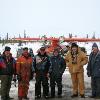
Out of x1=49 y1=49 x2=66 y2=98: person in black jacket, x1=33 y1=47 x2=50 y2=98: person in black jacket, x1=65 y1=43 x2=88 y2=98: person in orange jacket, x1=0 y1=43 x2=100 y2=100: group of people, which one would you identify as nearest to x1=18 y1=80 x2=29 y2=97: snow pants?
x1=0 y1=43 x2=100 y2=100: group of people

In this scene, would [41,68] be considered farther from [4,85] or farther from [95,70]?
[95,70]

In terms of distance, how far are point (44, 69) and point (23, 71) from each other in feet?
2.33

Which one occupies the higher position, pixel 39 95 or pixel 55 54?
pixel 55 54

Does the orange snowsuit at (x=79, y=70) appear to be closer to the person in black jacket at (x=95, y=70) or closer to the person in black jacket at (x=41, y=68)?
the person in black jacket at (x=95, y=70)

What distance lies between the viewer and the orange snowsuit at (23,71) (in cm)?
1177

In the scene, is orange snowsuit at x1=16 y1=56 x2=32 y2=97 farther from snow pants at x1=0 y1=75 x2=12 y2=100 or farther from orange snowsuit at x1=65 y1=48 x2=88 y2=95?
orange snowsuit at x1=65 y1=48 x2=88 y2=95

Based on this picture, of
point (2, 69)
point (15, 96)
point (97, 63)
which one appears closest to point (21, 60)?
point (2, 69)

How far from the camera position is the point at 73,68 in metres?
12.3

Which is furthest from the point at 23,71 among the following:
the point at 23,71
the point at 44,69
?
the point at 44,69

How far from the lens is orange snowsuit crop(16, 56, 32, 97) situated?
1177 centimetres

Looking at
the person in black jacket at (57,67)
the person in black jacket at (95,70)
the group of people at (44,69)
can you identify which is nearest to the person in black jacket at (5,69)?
the group of people at (44,69)

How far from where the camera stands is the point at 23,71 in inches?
466

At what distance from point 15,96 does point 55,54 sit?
1.95 meters

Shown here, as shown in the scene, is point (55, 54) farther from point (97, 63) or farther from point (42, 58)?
point (97, 63)
